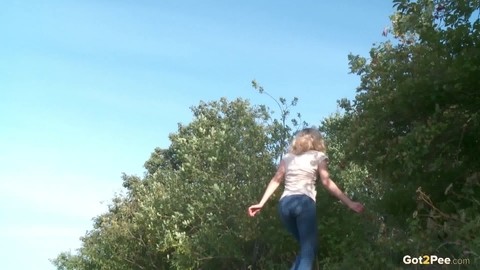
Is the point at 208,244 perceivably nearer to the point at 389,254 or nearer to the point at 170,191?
the point at 170,191

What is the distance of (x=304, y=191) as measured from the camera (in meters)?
4.68

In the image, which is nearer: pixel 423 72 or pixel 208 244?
pixel 423 72

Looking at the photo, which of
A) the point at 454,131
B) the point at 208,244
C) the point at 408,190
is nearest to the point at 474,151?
the point at 454,131

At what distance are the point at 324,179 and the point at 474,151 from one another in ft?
18.0

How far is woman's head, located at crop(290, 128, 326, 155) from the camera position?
489cm

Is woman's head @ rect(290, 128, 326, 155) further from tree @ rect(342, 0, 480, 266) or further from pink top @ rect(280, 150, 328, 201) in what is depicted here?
tree @ rect(342, 0, 480, 266)

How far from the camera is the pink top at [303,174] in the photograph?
4.71 meters

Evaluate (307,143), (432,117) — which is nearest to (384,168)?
(432,117)

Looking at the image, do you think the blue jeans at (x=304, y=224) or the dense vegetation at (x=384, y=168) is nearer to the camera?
the blue jeans at (x=304, y=224)

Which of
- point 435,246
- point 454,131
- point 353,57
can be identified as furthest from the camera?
point 353,57

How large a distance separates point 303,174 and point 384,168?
5917 millimetres

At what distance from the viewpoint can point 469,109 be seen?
9320 mm

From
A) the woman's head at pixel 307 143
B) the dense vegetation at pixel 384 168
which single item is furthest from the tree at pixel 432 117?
the woman's head at pixel 307 143

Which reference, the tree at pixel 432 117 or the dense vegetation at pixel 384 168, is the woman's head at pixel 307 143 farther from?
the tree at pixel 432 117
